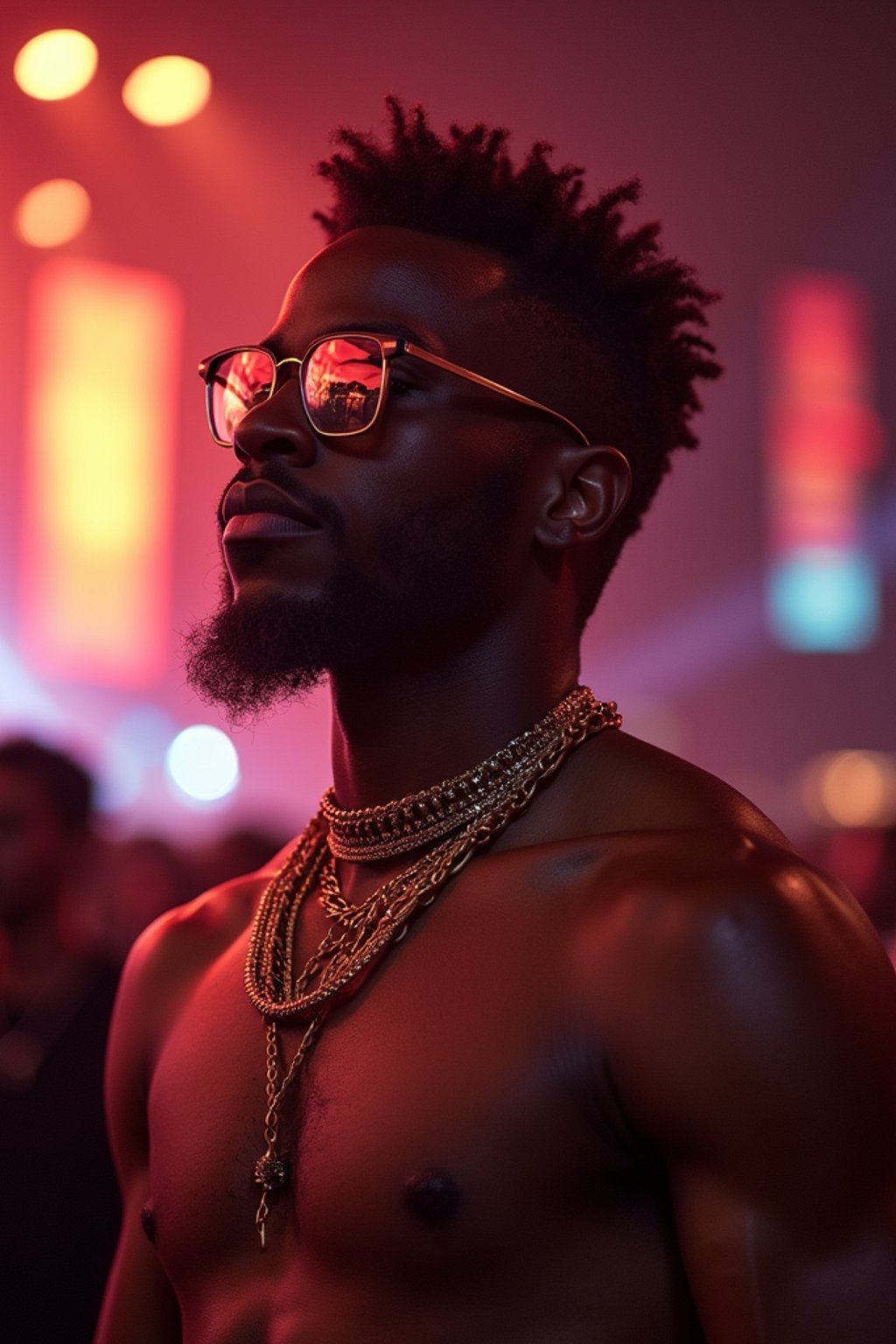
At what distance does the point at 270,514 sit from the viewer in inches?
71.9

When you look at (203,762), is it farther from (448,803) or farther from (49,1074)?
(448,803)

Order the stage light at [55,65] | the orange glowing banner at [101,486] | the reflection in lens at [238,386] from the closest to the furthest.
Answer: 1. the reflection in lens at [238,386]
2. the stage light at [55,65]
3. the orange glowing banner at [101,486]

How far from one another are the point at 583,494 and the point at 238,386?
1.55 feet

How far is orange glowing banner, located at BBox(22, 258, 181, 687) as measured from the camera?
25.2 feet

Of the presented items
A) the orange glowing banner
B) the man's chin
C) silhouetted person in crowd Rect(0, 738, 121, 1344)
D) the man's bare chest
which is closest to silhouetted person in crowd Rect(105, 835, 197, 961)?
silhouetted person in crowd Rect(0, 738, 121, 1344)

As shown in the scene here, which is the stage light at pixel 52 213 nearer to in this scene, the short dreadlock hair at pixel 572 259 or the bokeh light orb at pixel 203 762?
the bokeh light orb at pixel 203 762

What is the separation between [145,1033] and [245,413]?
0.82m

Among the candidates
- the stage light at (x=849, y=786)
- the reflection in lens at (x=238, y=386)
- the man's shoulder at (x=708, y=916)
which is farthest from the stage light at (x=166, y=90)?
the stage light at (x=849, y=786)

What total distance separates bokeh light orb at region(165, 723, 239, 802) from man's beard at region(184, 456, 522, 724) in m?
6.84

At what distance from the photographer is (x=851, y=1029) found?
1.39m

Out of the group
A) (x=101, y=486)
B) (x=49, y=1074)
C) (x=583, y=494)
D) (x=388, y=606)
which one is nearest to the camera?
(x=388, y=606)

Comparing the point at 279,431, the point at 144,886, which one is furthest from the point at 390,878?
the point at 144,886

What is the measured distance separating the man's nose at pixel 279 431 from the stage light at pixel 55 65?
4035mm

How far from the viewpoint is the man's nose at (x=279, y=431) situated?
1.84 metres
